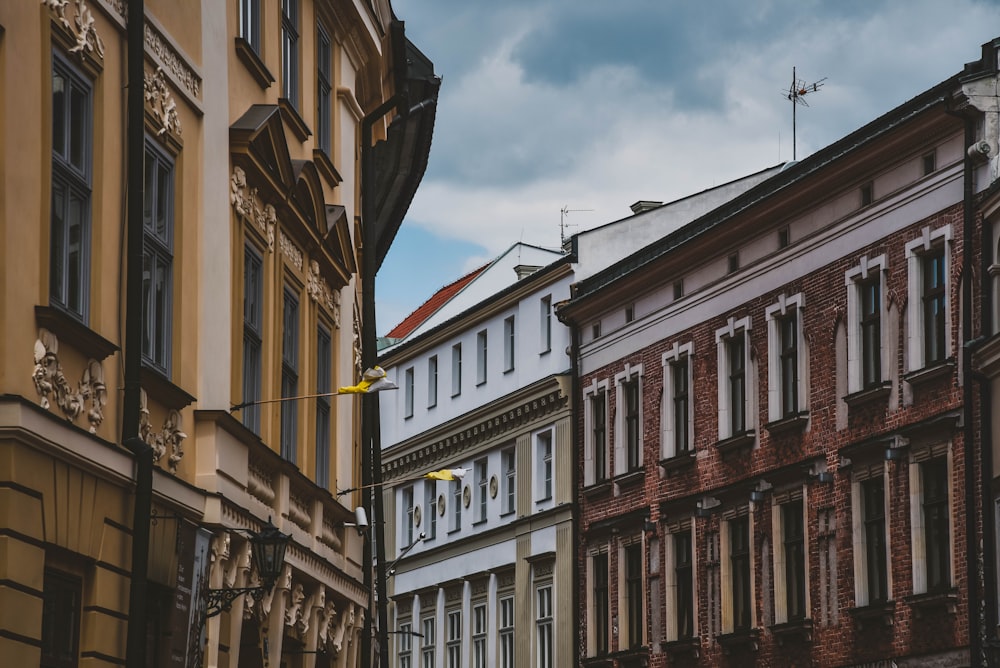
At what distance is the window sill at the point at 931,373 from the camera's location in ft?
104

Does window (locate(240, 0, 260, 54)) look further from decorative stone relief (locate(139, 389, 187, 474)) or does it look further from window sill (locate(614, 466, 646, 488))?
window sill (locate(614, 466, 646, 488))

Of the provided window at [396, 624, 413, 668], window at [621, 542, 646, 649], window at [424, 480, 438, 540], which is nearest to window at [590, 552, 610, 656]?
window at [621, 542, 646, 649]

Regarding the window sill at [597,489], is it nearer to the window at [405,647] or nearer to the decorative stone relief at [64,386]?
the window at [405,647]

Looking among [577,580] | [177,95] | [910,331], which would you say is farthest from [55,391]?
[577,580]

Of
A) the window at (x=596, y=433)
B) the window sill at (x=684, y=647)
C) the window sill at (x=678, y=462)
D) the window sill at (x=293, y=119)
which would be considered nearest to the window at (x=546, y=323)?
the window at (x=596, y=433)

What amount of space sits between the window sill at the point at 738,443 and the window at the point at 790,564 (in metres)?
1.63

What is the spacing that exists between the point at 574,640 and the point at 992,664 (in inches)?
736

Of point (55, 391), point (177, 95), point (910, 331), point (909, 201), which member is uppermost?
point (909, 201)

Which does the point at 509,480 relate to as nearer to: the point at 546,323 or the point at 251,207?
the point at 546,323

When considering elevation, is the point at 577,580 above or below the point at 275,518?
above

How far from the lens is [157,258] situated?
15109 mm

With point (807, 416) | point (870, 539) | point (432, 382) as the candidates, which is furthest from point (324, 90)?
point (432, 382)

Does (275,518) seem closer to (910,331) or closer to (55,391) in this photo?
(55,391)

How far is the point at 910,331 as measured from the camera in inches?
1307
